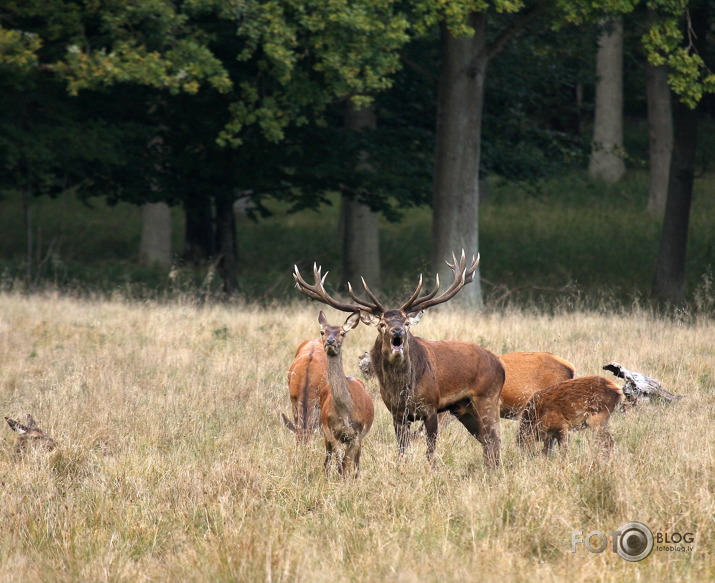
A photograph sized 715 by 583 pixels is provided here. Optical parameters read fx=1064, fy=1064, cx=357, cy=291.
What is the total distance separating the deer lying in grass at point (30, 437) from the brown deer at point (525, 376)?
11.5 ft

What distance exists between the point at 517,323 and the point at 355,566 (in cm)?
814

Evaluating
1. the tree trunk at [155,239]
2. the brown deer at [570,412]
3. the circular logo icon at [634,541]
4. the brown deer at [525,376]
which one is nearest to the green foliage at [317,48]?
the brown deer at [525,376]

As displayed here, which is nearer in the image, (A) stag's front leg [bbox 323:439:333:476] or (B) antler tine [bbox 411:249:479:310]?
(A) stag's front leg [bbox 323:439:333:476]

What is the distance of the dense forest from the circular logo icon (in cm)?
957

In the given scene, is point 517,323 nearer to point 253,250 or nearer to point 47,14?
point 47,14

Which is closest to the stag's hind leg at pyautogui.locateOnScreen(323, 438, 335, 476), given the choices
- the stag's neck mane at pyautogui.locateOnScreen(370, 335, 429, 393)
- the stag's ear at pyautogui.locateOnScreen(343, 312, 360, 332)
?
the stag's neck mane at pyautogui.locateOnScreen(370, 335, 429, 393)

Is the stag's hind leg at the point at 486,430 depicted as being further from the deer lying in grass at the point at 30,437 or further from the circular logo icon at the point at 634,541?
the deer lying in grass at the point at 30,437

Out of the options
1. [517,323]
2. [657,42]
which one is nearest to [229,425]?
[517,323]

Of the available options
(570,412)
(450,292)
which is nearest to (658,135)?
(450,292)

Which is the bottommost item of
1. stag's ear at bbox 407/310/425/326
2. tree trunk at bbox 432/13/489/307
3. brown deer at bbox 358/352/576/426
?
brown deer at bbox 358/352/576/426

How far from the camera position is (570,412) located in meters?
7.65

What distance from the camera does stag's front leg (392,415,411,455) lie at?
746 centimetres

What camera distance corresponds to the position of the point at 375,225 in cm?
2280

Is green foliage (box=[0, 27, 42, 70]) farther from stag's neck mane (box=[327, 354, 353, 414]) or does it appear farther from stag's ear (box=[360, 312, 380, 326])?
stag's neck mane (box=[327, 354, 353, 414])
